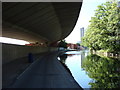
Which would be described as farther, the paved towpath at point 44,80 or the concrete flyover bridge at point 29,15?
the concrete flyover bridge at point 29,15

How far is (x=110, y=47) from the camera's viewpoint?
24.8 m

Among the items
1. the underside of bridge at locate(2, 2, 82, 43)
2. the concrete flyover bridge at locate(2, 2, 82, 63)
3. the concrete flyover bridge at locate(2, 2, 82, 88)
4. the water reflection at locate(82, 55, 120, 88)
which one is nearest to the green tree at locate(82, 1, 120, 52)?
the underside of bridge at locate(2, 2, 82, 43)

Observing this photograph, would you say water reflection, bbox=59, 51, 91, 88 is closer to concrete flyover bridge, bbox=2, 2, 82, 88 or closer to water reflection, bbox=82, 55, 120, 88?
water reflection, bbox=82, 55, 120, 88

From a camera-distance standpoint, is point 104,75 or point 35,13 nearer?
point 104,75

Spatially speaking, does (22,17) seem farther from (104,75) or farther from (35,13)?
(104,75)

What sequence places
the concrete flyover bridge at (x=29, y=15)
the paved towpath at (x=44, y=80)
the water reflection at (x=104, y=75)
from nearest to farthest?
the paved towpath at (x=44, y=80) < the water reflection at (x=104, y=75) < the concrete flyover bridge at (x=29, y=15)

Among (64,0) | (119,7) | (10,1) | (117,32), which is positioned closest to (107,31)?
(117,32)

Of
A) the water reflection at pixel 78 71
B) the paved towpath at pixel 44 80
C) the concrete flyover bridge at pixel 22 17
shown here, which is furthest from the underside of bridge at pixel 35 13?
the paved towpath at pixel 44 80

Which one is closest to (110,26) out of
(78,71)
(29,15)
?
(29,15)

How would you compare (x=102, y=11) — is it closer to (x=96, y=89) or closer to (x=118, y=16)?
(x=118, y=16)

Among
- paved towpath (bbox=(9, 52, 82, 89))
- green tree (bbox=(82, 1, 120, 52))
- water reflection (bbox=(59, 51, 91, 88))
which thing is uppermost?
green tree (bbox=(82, 1, 120, 52))

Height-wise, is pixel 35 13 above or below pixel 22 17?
above

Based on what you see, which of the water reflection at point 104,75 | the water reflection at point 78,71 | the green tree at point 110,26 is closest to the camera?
the water reflection at point 104,75

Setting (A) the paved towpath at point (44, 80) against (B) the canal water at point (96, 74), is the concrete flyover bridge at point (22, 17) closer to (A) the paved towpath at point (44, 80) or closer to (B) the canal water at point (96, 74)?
(A) the paved towpath at point (44, 80)
